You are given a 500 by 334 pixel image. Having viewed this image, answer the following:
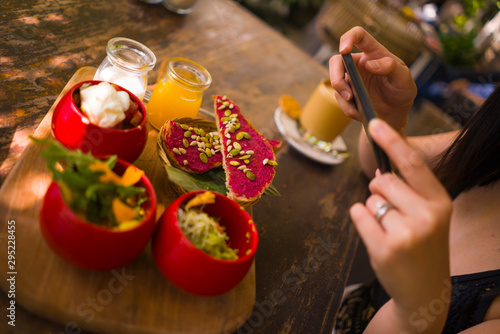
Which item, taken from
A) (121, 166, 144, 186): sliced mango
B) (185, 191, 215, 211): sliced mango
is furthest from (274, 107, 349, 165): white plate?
(121, 166, 144, 186): sliced mango

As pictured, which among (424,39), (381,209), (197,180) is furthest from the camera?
(424,39)

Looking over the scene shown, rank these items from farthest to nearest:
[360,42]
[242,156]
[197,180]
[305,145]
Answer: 1. [305,145]
2. [360,42]
3. [242,156]
4. [197,180]

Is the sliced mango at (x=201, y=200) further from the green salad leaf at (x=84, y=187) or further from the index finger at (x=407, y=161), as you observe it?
the index finger at (x=407, y=161)

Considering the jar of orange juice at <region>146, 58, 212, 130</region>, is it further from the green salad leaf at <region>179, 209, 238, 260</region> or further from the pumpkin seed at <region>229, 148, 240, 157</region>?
the green salad leaf at <region>179, 209, 238, 260</region>

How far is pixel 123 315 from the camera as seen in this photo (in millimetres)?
801

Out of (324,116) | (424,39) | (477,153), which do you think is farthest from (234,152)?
(424,39)

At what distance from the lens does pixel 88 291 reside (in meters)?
0.79

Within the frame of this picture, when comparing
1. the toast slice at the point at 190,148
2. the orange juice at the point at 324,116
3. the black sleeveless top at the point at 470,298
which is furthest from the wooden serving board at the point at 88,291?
the orange juice at the point at 324,116

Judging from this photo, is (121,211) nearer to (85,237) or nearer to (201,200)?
(85,237)

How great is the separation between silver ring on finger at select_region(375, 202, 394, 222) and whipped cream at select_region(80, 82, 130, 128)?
2.21 feet

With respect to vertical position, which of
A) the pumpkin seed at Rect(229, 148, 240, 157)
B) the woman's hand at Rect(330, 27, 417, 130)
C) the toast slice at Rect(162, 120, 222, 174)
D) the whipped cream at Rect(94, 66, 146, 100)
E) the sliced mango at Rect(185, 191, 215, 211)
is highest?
the woman's hand at Rect(330, 27, 417, 130)

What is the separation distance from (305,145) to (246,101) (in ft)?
1.23

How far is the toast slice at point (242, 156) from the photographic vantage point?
1.18 metres

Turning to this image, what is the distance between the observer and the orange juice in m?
1.82
